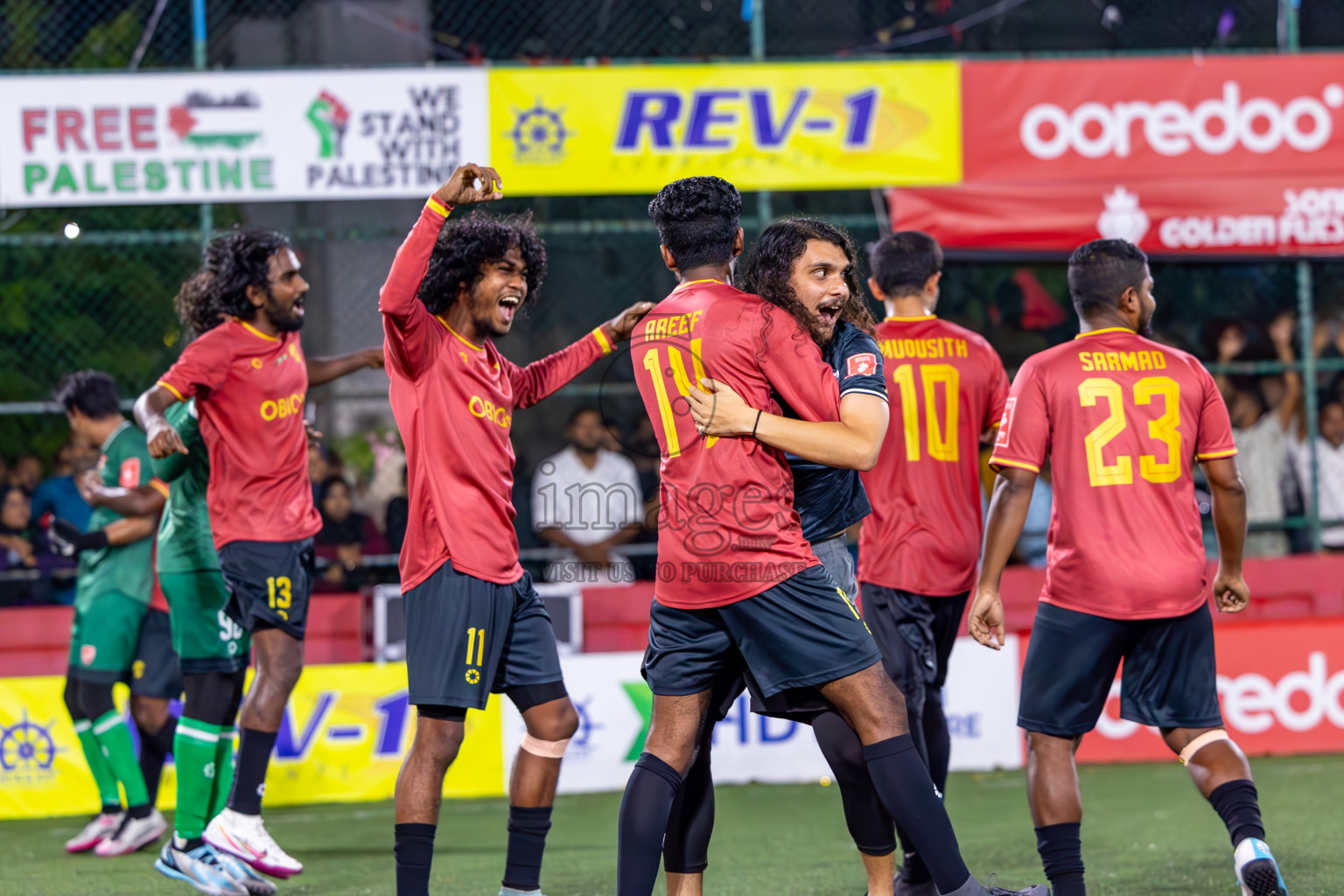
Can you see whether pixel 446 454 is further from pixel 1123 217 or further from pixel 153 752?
pixel 1123 217

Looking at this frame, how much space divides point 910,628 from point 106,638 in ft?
12.1

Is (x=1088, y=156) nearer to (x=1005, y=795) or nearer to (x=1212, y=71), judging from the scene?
(x=1212, y=71)

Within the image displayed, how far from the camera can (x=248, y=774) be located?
514cm

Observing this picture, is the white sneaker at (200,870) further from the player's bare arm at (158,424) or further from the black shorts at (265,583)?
the player's bare arm at (158,424)

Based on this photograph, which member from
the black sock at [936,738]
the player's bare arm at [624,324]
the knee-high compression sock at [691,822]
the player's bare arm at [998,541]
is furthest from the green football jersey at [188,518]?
the player's bare arm at [998,541]

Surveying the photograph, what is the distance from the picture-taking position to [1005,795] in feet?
22.2

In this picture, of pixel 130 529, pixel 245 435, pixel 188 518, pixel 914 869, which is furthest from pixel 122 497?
pixel 914 869

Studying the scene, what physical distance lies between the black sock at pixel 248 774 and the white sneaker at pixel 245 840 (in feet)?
0.11

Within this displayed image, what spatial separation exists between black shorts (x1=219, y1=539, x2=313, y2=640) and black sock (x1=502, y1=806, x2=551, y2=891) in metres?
1.40

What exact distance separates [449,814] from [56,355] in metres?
4.83

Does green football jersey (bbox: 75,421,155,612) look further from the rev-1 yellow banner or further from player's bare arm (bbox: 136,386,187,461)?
the rev-1 yellow banner

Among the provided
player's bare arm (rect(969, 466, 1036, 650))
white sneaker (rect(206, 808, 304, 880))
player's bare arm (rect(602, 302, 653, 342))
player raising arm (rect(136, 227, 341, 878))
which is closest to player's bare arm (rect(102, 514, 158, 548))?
player raising arm (rect(136, 227, 341, 878))

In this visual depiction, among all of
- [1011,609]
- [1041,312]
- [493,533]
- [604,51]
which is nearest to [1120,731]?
[1011,609]

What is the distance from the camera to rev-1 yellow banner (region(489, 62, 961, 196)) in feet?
27.5
